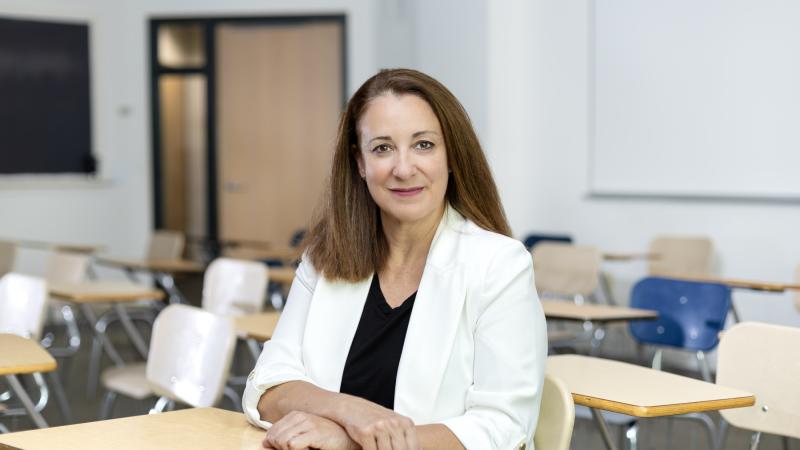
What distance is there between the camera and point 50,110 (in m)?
9.93

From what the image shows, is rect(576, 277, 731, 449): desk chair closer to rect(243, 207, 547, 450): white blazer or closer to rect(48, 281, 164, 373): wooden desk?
rect(48, 281, 164, 373): wooden desk

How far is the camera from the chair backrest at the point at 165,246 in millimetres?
8398

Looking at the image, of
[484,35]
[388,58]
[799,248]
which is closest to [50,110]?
[388,58]

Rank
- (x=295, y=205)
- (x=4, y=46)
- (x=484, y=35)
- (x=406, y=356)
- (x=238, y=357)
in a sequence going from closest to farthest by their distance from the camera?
(x=406, y=356) < (x=238, y=357) < (x=484, y=35) < (x=4, y=46) < (x=295, y=205)

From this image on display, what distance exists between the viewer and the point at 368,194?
8.22ft

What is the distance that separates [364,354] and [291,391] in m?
0.17

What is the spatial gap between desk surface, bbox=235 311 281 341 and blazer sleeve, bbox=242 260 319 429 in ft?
5.04

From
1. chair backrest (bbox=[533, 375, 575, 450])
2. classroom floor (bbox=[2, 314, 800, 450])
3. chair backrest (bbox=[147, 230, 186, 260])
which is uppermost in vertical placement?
chair backrest (bbox=[533, 375, 575, 450])

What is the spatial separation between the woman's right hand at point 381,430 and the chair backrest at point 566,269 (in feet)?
14.8

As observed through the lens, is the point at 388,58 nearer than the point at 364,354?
No

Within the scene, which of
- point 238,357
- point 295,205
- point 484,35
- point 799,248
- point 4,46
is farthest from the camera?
point 295,205

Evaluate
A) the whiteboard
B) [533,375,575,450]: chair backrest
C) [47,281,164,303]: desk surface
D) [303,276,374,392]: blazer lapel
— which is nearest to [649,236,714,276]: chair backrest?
the whiteboard

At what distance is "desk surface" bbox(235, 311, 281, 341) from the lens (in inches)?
159

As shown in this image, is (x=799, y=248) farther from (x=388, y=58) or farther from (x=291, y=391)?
(x=291, y=391)
